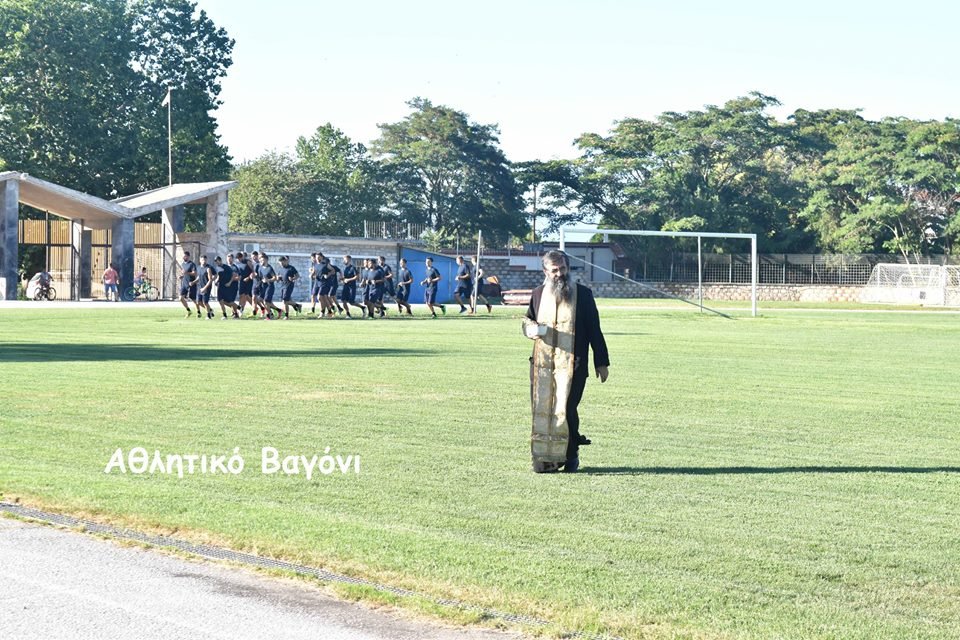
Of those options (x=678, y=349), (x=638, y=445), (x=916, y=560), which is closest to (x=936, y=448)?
(x=638, y=445)

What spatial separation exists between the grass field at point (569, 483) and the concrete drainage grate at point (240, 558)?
0.38 ft

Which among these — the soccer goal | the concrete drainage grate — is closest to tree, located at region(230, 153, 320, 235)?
the soccer goal

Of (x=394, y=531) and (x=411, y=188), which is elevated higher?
(x=411, y=188)

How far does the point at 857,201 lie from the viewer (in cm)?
7800

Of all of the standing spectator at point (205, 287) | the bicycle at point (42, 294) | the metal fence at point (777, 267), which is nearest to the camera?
the standing spectator at point (205, 287)

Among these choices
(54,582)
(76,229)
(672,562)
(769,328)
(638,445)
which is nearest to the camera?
(54,582)

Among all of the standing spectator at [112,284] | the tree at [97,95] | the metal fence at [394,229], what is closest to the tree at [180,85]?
the tree at [97,95]

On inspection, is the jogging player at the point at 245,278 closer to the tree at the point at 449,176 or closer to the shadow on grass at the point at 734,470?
the shadow on grass at the point at 734,470

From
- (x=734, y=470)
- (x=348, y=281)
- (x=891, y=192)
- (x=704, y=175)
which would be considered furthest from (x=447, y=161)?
(x=734, y=470)

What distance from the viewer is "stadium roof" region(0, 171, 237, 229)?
184 ft

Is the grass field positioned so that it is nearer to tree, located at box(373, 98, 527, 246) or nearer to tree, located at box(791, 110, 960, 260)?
tree, located at box(791, 110, 960, 260)

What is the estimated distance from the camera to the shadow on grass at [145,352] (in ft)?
69.9

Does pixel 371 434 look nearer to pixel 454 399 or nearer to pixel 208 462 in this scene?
pixel 208 462

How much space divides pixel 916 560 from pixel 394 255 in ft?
195
